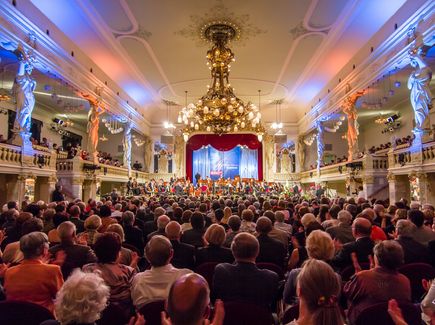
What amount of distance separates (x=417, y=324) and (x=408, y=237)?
5.19 ft

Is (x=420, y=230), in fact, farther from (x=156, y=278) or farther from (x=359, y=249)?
(x=156, y=278)

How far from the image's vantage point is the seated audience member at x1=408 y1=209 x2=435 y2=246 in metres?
3.78

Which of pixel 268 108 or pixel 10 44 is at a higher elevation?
pixel 268 108

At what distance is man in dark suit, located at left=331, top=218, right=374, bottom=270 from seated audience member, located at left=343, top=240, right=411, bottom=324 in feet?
3.00

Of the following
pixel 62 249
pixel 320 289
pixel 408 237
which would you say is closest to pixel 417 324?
pixel 320 289

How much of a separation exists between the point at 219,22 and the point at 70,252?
27.8 feet

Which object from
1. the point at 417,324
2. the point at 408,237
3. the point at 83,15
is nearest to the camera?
the point at 417,324

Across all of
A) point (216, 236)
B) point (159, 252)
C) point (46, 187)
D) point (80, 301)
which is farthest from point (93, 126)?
point (80, 301)

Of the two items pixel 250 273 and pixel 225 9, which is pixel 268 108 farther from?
pixel 250 273

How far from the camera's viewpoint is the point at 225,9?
358 inches

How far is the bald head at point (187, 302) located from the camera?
4.26 feet

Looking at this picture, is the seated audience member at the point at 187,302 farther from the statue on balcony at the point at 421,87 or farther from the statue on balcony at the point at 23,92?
the statue on balcony at the point at 421,87

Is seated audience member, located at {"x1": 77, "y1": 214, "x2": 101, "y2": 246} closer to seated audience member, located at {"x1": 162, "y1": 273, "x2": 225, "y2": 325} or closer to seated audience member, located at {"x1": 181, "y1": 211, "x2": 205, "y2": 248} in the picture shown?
seated audience member, located at {"x1": 181, "y1": 211, "x2": 205, "y2": 248}

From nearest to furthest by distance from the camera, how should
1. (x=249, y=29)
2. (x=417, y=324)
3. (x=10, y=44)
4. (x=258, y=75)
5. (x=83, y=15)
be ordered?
(x=417, y=324), (x=10, y=44), (x=83, y=15), (x=249, y=29), (x=258, y=75)
